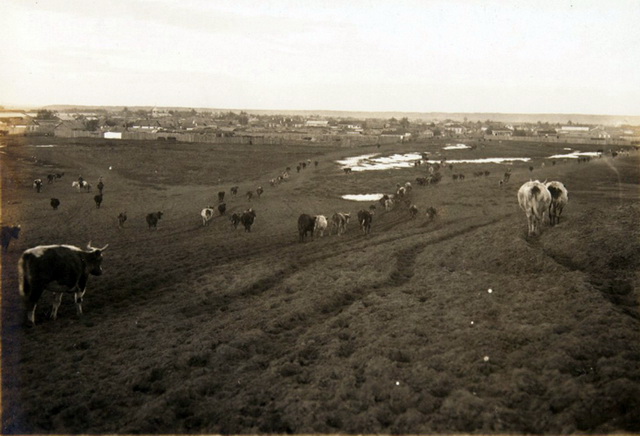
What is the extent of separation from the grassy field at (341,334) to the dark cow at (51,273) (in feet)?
1.88

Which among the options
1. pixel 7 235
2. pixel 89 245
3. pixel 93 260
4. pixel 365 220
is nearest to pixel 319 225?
pixel 365 220

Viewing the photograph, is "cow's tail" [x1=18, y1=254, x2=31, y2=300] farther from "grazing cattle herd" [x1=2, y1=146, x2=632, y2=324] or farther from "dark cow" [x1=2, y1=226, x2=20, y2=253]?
"dark cow" [x1=2, y1=226, x2=20, y2=253]

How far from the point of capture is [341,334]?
30.9ft

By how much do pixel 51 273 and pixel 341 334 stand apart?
721 centimetres

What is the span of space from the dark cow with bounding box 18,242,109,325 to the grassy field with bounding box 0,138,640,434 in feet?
1.88

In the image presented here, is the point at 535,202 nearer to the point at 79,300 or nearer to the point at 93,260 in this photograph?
the point at 93,260

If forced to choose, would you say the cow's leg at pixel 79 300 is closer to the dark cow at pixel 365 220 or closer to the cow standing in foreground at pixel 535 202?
Result: the dark cow at pixel 365 220

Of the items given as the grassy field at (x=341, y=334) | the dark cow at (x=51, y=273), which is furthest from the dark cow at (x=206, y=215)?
the dark cow at (x=51, y=273)

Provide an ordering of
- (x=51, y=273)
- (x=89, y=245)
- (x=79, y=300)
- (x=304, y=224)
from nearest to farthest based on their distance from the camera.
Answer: (x=51, y=273) < (x=79, y=300) < (x=89, y=245) < (x=304, y=224)

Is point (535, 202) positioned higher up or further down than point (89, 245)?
higher up

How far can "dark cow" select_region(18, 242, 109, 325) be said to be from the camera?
1034 cm

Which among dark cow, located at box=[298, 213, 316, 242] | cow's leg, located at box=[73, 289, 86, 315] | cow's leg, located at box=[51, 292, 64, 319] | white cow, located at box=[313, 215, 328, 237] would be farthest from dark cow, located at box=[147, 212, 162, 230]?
cow's leg, located at box=[51, 292, 64, 319]

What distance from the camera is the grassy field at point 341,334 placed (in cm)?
655

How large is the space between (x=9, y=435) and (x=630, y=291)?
40.1 ft
